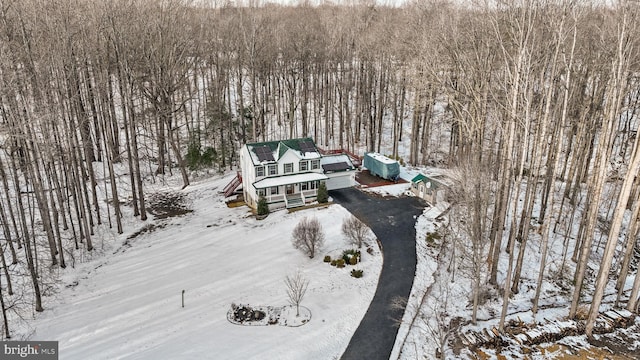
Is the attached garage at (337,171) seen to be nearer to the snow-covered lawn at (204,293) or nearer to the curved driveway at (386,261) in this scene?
the curved driveway at (386,261)

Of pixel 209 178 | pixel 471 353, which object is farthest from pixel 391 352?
pixel 209 178

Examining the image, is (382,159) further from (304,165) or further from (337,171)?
(304,165)

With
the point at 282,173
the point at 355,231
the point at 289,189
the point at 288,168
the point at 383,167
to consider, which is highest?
the point at 288,168

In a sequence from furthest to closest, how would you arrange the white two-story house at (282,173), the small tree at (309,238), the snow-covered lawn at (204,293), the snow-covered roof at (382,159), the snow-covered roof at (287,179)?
the snow-covered roof at (382,159) → the white two-story house at (282,173) → the snow-covered roof at (287,179) → the small tree at (309,238) → the snow-covered lawn at (204,293)

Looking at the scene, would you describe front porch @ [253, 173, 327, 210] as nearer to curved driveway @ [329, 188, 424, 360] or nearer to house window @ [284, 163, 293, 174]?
house window @ [284, 163, 293, 174]

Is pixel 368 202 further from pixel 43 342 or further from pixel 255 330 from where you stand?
pixel 43 342

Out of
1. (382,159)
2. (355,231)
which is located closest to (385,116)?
(382,159)

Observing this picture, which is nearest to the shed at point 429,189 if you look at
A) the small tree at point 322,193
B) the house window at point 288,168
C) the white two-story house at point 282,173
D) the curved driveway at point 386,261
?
the curved driveway at point 386,261
